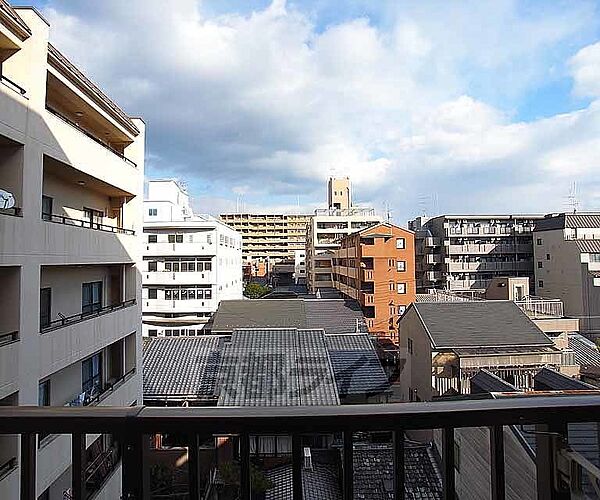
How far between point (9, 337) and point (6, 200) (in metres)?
1.11

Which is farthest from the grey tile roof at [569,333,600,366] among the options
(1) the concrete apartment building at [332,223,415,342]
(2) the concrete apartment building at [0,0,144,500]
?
(2) the concrete apartment building at [0,0,144,500]

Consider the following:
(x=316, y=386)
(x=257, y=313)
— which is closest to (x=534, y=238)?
(x=257, y=313)

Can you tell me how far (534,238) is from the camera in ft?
68.8

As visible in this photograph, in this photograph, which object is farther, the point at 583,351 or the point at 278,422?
the point at 583,351

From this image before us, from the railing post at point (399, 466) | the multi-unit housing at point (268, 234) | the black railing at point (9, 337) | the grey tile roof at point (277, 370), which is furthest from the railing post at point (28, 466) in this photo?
the multi-unit housing at point (268, 234)

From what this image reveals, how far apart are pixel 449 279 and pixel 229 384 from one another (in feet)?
51.3

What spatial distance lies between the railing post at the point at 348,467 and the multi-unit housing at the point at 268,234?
4604 cm

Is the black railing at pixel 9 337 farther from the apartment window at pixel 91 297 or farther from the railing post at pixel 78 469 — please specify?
the railing post at pixel 78 469

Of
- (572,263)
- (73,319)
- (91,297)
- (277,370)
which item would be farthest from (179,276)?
(572,263)

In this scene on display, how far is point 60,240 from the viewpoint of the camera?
4.80 meters

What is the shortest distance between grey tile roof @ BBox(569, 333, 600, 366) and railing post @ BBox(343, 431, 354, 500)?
10.1m

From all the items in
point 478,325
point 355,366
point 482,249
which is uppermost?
point 482,249

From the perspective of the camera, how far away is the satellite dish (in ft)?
12.7

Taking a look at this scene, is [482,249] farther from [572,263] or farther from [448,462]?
[448,462]
